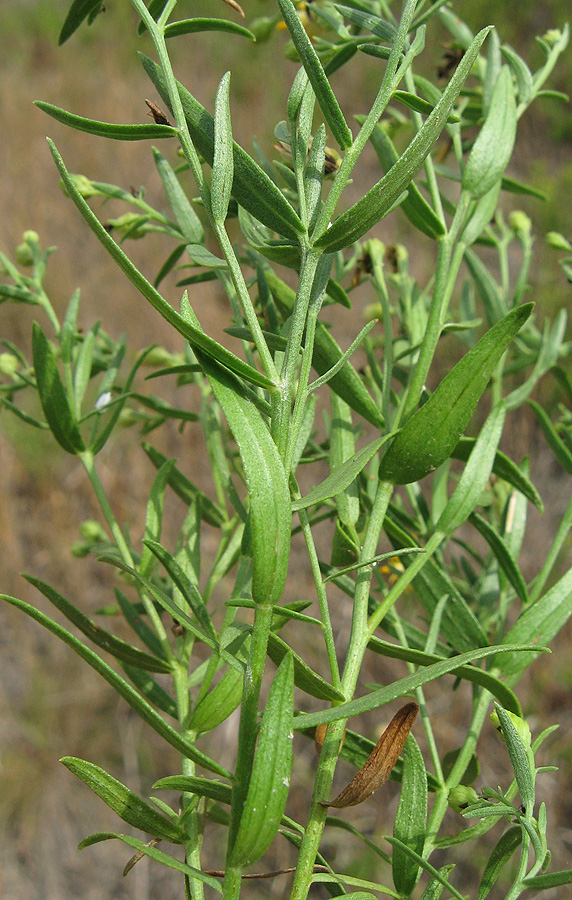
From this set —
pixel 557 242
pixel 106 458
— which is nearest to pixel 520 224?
pixel 557 242

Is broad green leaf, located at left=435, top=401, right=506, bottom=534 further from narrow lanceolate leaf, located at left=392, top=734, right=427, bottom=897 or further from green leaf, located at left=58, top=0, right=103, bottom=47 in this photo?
green leaf, located at left=58, top=0, right=103, bottom=47

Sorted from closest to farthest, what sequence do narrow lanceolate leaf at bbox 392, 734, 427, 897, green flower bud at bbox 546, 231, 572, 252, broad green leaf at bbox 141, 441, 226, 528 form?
narrow lanceolate leaf at bbox 392, 734, 427, 897, broad green leaf at bbox 141, 441, 226, 528, green flower bud at bbox 546, 231, 572, 252

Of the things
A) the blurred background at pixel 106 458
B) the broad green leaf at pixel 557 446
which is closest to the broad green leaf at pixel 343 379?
the broad green leaf at pixel 557 446

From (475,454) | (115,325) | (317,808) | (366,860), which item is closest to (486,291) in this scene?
(475,454)

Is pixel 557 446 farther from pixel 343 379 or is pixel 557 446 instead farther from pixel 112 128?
pixel 112 128

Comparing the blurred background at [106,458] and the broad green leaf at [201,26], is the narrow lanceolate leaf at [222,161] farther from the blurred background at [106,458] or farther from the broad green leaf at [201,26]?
the blurred background at [106,458]

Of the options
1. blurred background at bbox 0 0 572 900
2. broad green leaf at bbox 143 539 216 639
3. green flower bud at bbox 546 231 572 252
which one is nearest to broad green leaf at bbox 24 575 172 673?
broad green leaf at bbox 143 539 216 639

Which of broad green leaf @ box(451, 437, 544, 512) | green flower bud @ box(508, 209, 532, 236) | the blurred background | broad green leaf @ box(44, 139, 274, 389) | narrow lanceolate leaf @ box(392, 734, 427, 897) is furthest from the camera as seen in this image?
the blurred background
